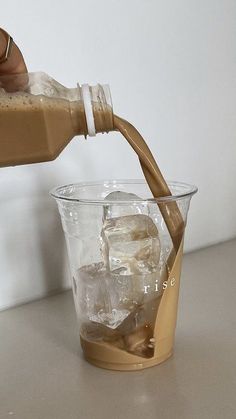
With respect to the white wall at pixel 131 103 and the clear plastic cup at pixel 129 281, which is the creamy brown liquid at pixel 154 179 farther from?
the white wall at pixel 131 103

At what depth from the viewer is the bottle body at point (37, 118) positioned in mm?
598

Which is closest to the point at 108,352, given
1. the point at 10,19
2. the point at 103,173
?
the point at 103,173

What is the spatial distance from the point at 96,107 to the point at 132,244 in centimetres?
16

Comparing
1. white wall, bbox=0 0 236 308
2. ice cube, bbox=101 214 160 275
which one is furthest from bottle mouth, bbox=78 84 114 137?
white wall, bbox=0 0 236 308

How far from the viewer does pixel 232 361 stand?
0.68 metres

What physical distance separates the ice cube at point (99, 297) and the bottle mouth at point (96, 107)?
0.17 metres

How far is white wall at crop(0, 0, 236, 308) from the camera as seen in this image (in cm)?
86

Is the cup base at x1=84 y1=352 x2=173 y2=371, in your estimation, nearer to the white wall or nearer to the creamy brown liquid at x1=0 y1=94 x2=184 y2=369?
the creamy brown liquid at x1=0 y1=94 x2=184 y2=369

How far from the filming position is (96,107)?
25.0 inches

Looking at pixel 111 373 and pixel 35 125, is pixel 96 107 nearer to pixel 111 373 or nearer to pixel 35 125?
pixel 35 125

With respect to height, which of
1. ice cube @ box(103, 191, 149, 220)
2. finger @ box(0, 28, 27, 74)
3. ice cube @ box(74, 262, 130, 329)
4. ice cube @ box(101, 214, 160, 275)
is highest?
finger @ box(0, 28, 27, 74)

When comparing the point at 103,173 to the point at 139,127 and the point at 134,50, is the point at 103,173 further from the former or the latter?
the point at 134,50

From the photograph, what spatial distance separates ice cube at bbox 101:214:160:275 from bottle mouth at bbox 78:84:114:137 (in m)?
0.11

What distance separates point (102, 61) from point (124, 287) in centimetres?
42
